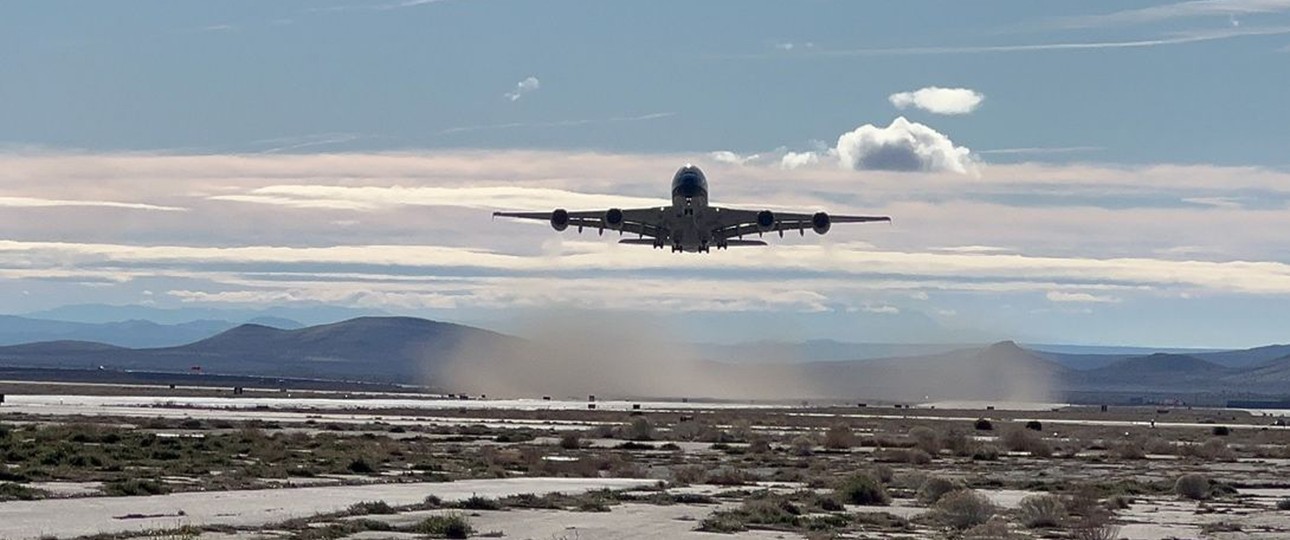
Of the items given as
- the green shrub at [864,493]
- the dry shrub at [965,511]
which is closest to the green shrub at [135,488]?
the green shrub at [864,493]

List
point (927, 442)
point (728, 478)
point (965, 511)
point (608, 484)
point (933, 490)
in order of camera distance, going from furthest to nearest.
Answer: point (927, 442) < point (728, 478) < point (608, 484) < point (933, 490) < point (965, 511)

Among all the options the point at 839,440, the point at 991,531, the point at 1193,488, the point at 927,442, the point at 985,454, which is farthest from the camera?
the point at 839,440

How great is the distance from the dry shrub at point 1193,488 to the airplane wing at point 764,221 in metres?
35.3

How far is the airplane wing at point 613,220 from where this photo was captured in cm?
9631

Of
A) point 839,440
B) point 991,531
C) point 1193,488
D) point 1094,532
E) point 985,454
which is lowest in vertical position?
point 991,531

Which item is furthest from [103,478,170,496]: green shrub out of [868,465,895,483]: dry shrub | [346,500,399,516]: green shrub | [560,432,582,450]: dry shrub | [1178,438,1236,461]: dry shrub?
[1178,438,1236,461]: dry shrub

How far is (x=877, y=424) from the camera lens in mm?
143125

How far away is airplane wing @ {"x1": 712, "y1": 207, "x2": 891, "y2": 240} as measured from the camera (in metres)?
96.0

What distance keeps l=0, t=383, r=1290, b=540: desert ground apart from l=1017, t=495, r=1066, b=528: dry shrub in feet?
0.22

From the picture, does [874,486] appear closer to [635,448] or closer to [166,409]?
[635,448]

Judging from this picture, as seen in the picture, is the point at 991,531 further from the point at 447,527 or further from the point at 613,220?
the point at 613,220


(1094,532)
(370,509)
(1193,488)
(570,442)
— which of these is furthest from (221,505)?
(570,442)

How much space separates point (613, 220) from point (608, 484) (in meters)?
36.9

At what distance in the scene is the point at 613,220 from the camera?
318 feet
